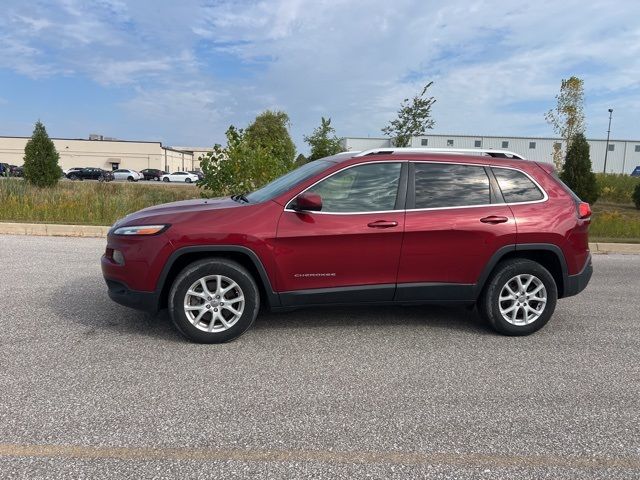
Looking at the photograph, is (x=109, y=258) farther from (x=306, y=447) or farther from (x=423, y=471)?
(x=423, y=471)

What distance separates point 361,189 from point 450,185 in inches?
34.0

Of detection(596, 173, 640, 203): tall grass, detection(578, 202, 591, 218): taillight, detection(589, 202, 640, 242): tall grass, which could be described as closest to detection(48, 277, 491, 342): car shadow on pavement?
detection(578, 202, 591, 218): taillight

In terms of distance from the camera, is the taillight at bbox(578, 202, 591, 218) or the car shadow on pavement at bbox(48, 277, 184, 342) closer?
the car shadow on pavement at bbox(48, 277, 184, 342)

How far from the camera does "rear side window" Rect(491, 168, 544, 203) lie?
473 centimetres

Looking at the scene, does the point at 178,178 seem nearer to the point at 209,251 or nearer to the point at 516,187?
the point at 209,251

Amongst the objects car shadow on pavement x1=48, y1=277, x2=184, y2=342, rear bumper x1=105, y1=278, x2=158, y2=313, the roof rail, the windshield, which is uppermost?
the roof rail

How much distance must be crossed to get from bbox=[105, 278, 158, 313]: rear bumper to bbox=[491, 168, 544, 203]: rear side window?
3.38m

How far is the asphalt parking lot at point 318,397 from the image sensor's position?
2.67m

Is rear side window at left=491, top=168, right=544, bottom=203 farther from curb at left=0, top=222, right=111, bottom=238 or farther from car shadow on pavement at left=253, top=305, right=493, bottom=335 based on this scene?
curb at left=0, top=222, right=111, bottom=238

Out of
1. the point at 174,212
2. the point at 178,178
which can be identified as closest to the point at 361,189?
the point at 174,212

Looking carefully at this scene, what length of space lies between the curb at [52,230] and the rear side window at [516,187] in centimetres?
885

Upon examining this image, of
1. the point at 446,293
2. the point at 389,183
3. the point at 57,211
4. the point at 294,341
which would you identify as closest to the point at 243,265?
the point at 294,341

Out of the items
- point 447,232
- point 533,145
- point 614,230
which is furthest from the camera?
point 533,145

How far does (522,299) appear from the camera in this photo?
4.72 m
